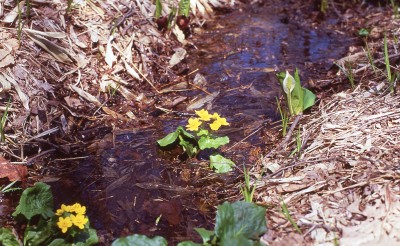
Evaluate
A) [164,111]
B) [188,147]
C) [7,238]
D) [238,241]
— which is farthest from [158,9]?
[238,241]

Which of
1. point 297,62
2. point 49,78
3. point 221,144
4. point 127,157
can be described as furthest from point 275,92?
point 49,78

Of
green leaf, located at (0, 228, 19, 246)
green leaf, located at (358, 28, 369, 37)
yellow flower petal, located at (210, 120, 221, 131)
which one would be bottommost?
green leaf, located at (358, 28, 369, 37)

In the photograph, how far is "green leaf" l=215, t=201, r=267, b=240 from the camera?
2.01 m

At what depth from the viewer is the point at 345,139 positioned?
253 centimetres

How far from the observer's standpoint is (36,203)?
2.16 m

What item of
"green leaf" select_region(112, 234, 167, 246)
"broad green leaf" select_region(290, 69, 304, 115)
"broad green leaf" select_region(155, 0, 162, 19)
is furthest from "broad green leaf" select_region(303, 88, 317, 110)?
"broad green leaf" select_region(155, 0, 162, 19)

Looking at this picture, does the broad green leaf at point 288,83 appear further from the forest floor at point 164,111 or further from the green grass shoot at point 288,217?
the green grass shoot at point 288,217

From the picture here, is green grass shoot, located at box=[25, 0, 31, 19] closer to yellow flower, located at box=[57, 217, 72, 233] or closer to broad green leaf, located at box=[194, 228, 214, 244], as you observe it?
yellow flower, located at box=[57, 217, 72, 233]

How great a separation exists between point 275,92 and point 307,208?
54.3 inches

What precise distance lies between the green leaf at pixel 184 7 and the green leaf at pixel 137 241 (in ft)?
8.51

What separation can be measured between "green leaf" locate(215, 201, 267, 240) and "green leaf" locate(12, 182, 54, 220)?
0.75 meters

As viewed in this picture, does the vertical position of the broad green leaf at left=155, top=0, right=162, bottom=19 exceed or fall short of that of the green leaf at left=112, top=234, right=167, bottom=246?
it exceeds it

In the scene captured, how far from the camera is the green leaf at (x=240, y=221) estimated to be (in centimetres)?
201

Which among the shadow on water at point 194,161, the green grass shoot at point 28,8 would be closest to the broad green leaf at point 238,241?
the shadow on water at point 194,161
